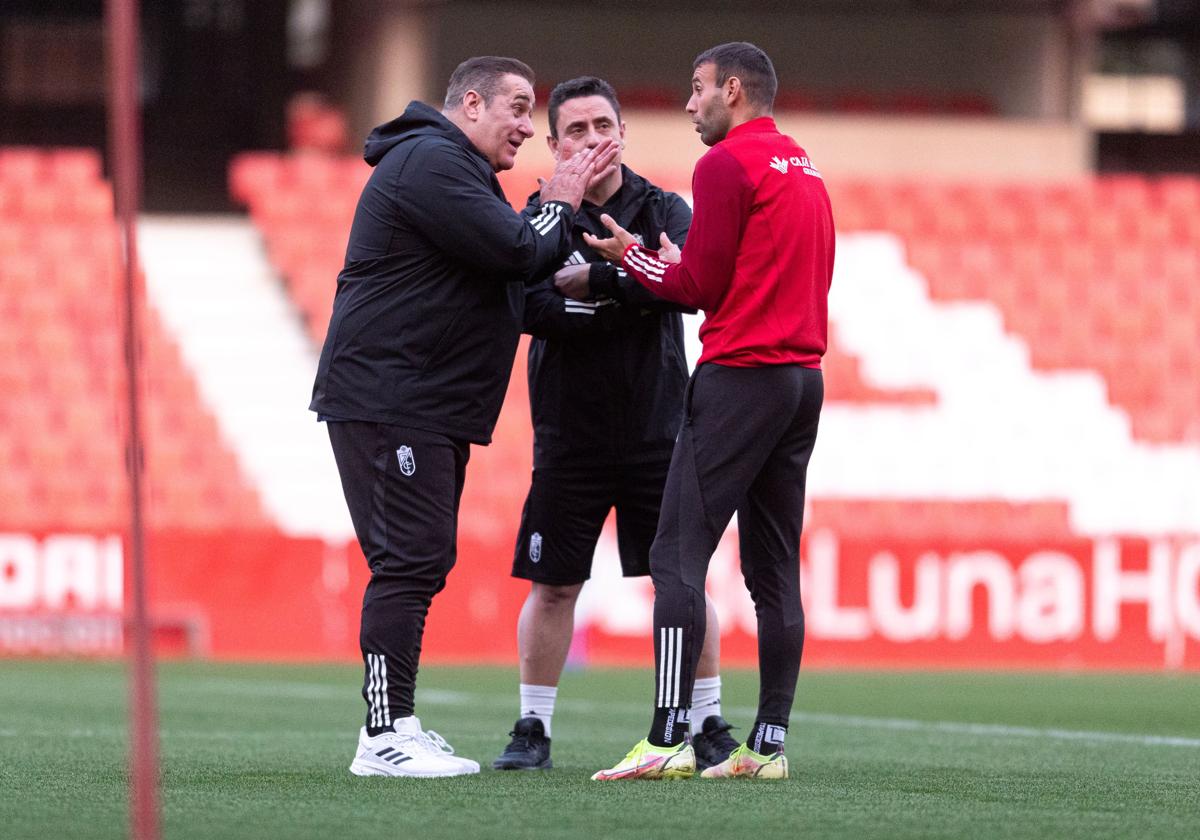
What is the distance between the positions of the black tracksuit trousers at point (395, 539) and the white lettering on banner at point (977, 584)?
9.91 m

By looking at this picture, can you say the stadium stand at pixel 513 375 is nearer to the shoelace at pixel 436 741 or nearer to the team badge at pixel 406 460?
the shoelace at pixel 436 741

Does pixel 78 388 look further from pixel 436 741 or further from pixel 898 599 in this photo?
pixel 436 741

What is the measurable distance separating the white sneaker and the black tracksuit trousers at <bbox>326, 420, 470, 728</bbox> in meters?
0.04

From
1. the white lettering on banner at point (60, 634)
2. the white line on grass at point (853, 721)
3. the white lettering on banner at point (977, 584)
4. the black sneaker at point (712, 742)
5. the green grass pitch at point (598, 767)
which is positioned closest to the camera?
the green grass pitch at point (598, 767)

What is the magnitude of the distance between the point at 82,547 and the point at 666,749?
30.9 feet

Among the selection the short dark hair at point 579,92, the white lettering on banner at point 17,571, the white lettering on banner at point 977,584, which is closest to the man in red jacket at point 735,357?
the short dark hair at point 579,92

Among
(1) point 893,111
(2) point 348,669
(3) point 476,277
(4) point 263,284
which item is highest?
(1) point 893,111

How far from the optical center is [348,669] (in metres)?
12.6

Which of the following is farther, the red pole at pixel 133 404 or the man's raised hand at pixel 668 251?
the man's raised hand at pixel 668 251

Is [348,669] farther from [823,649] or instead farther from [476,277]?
[476,277]

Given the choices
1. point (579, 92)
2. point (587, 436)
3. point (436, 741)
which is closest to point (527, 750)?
point (436, 741)

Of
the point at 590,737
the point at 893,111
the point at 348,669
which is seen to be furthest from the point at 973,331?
the point at 590,737

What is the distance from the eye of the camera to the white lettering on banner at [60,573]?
1368cm

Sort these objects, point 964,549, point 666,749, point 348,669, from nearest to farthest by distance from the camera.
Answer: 1. point 666,749
2. point 348,669
3. point 964,549
